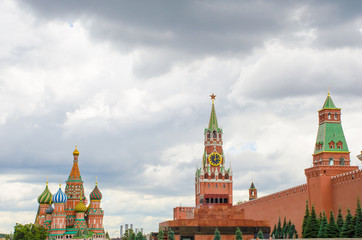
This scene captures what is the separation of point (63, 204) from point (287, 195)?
122ft

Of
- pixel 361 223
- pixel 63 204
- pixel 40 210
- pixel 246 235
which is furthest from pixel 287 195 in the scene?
pixel 40 210

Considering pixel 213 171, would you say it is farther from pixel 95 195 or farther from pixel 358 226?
pixel 358 226

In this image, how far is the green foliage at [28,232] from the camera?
7732cm

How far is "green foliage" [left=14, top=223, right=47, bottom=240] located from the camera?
77.3 metres

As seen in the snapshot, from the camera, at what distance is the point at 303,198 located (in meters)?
58.9

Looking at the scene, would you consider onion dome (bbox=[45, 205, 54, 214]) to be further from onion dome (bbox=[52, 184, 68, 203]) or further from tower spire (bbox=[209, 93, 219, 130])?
tower spire (bbox=[209, 93, 219, 130])

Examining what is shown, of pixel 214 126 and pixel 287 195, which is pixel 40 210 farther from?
pixel 287 195

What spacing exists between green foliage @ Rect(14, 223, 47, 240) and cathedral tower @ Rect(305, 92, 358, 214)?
4324 cm

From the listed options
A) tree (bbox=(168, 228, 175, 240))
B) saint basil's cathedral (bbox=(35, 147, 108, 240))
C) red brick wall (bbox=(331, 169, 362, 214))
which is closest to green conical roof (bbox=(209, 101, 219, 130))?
saint basil's cathedral (bbox=(35, 147, 108, 240))

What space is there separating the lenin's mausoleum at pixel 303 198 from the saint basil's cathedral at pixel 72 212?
18.8 m

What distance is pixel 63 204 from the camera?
83000mm

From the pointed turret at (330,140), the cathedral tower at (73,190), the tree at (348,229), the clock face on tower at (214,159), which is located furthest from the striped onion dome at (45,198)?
the tree at (348,229)

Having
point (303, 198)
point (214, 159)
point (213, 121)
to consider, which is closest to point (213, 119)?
point (213, 121)

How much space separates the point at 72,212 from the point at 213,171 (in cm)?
2525
